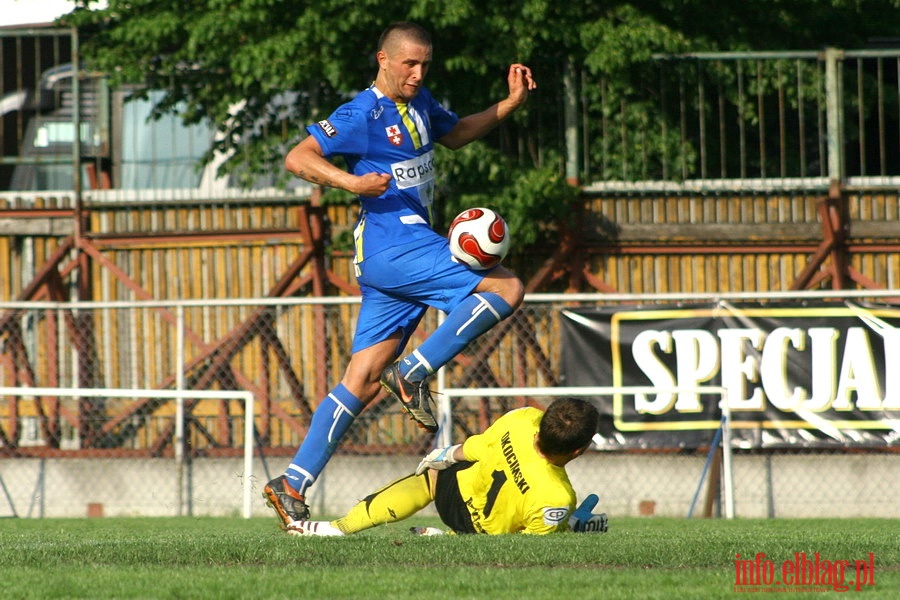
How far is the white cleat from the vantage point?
23.0ft

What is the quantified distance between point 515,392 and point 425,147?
15.9 ft

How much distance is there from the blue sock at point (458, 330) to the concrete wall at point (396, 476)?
5.41 meters

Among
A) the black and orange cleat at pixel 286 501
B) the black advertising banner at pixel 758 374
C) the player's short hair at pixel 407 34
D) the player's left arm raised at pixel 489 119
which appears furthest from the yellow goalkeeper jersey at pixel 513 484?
the black advertising banner at pixel 758 374

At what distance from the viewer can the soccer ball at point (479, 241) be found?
6812mm

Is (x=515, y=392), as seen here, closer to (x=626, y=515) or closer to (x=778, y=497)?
(x=626, y=515)

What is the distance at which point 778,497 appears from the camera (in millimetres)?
12109

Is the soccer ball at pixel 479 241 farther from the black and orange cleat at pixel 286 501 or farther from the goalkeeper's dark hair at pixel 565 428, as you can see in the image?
the black and orange cleat at pixel 286 501

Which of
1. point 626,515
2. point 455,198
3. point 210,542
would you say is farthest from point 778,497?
point 210,542

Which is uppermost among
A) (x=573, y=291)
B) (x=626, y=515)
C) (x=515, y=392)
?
(x=573, y=291)

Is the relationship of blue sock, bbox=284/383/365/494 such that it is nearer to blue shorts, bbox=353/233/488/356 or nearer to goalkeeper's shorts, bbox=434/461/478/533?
blue shorts, bbox=353/233/488/356

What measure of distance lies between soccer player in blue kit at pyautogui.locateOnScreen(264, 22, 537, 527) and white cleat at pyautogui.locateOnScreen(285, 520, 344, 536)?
0.13 ft

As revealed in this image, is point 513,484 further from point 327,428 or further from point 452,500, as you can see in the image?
point 327,428

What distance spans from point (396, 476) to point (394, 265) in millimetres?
5721

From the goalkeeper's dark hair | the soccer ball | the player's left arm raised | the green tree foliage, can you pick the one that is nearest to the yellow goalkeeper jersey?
the goalkeeper's dark hair
